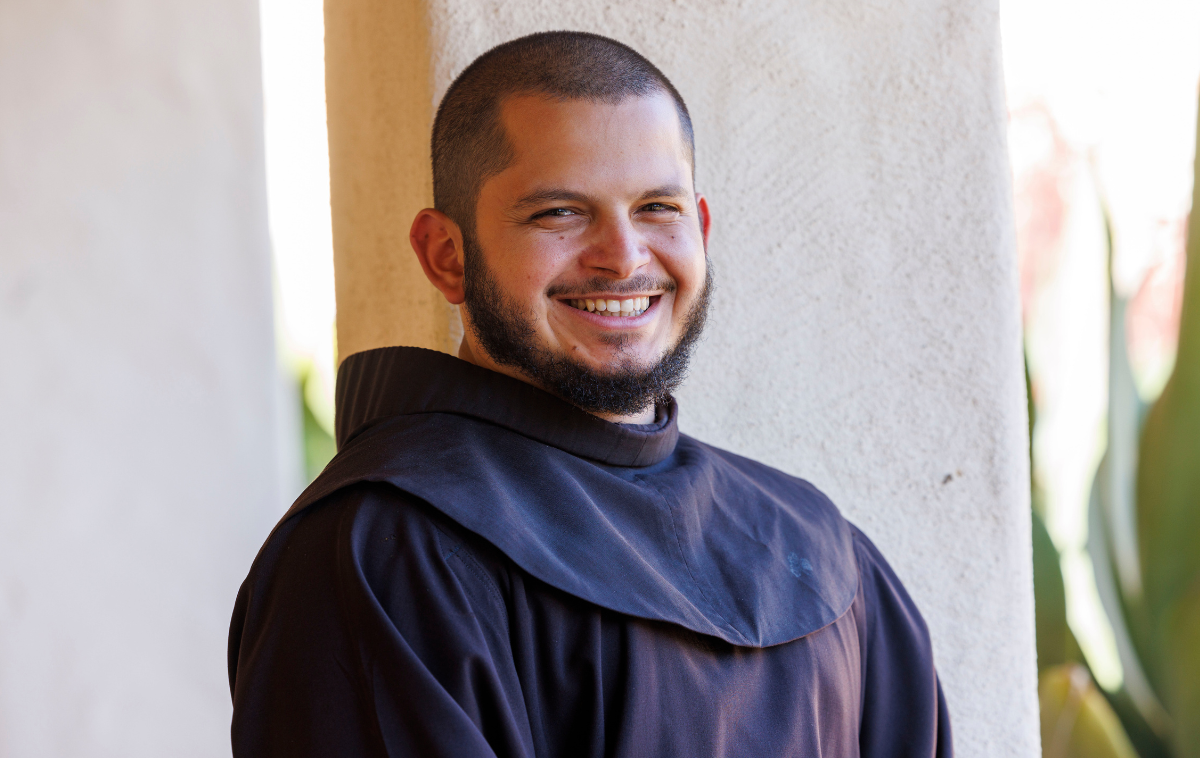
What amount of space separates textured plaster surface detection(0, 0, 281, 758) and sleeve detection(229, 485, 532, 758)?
1824 millimetres

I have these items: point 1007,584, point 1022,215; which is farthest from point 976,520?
point 1022,215

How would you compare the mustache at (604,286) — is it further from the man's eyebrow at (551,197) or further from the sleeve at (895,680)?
the sleeve at (895,680)

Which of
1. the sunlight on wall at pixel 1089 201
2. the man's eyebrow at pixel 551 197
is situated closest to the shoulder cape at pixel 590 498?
the man's eyebrow at pixel 551 197

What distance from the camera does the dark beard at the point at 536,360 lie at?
3.96ft

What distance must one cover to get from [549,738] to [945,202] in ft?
4.14

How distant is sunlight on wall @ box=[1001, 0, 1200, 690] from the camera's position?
3.95m

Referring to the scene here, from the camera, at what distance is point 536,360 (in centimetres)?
121

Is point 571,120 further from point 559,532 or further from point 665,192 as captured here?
point 559,532

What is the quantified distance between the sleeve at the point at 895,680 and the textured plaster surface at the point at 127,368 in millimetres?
2046

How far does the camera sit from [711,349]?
1.73 meters

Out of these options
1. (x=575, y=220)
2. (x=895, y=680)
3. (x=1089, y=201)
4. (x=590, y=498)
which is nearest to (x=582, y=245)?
(x=575, y=220)

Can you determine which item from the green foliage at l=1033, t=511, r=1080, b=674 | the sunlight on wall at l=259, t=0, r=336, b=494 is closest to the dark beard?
the green foliage at l=1033, t=511, r=1080, b=674

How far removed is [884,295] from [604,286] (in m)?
0.80

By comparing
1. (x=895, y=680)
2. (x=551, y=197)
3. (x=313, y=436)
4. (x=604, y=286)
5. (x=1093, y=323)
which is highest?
(x=551, y=197)
